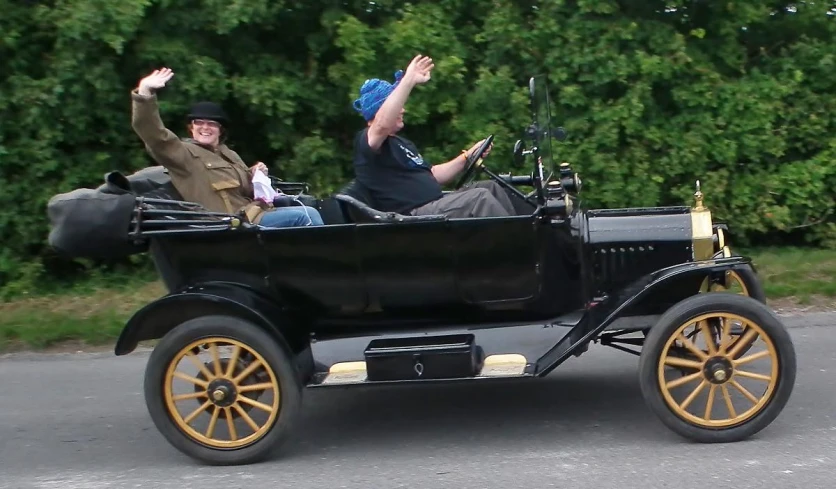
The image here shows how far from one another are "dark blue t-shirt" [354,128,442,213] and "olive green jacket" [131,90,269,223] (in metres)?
0.59

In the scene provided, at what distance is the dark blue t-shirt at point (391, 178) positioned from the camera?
506 centimetres

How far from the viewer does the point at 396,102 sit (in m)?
4.78

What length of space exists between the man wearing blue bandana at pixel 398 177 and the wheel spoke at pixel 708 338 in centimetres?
107

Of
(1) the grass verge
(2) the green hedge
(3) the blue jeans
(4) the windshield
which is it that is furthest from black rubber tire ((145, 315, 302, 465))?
(2) the green hedge

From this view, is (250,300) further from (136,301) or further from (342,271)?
(136,301)

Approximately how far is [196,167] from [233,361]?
115 centimetres

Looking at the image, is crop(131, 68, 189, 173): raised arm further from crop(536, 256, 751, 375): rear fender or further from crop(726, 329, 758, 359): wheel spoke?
crop(726, 329, 758, 359): wheel spoke

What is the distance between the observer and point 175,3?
8445 mm

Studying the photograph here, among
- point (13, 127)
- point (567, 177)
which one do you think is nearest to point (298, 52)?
point (13, 127)

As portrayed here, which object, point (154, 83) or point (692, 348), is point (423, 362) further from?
point (154, 83)

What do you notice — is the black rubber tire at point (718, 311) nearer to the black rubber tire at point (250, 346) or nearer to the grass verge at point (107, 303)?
the black rubber tire at point (250, 346)

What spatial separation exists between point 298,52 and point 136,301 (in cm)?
280

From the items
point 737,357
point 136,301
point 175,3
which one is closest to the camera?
point 737,357

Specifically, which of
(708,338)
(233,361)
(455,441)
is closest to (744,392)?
(708,338)
